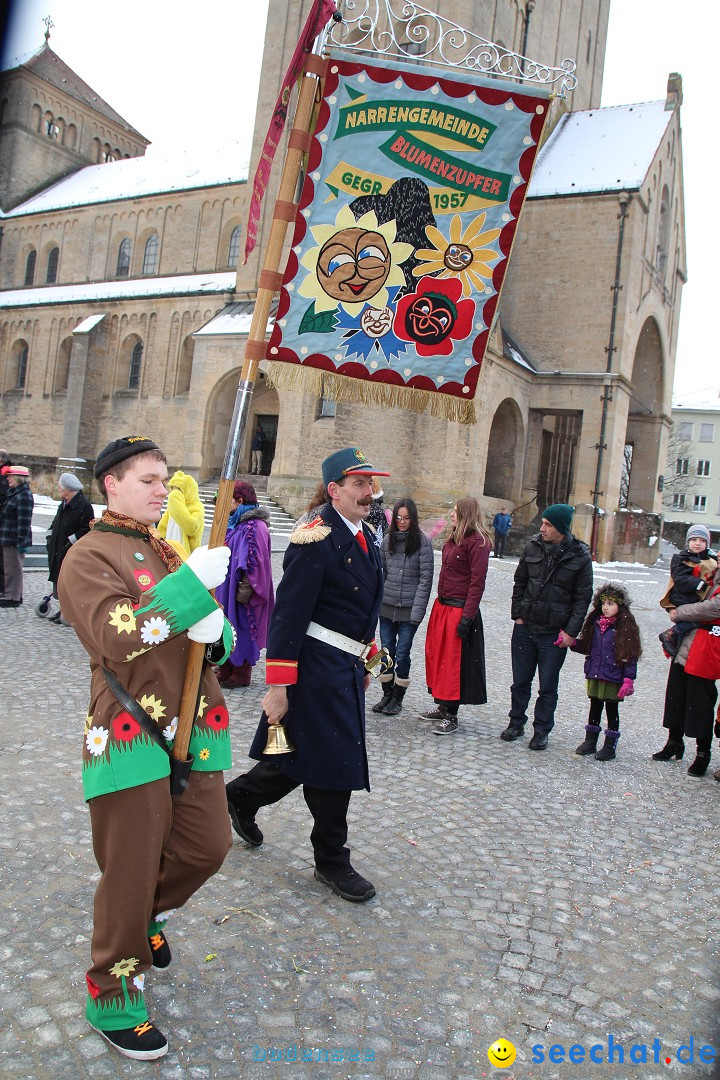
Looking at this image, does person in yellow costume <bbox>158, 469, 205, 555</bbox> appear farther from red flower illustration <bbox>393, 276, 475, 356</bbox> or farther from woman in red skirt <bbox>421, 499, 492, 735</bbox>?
red flower illustration <bbox>393, 276, 475, 356</bbox>

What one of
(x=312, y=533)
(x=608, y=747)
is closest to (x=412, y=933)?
(x=312, y=533)

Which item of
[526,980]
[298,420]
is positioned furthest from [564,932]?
[298,420]

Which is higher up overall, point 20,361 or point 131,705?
point 20,361

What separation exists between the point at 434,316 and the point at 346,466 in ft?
3.52

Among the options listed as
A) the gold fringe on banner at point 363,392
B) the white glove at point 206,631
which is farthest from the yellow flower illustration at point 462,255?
the white glove at point 206,631

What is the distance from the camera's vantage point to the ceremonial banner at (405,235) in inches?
151

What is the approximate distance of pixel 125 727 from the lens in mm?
2344

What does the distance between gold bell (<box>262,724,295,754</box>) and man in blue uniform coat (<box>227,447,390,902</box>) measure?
0.09 ft

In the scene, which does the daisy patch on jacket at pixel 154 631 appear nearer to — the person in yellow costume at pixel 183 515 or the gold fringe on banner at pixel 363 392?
the gold fringe on banner at pixel 363 392

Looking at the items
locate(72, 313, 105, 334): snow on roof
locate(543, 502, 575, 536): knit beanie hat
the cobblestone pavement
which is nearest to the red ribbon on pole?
the cobblestone pavement

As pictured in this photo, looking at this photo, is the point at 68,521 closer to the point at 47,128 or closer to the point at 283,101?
the point at 283,101

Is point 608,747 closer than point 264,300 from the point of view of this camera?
No

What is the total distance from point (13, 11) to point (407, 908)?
11.7 feet

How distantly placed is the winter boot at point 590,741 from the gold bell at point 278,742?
11.4 feet
